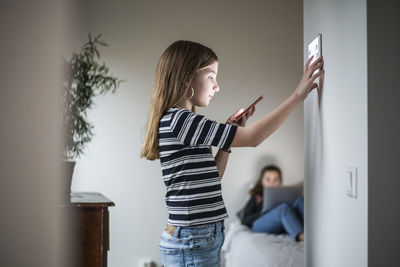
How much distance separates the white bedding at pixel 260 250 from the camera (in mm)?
2381

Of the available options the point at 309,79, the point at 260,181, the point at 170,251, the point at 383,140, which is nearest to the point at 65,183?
the point at 170,251

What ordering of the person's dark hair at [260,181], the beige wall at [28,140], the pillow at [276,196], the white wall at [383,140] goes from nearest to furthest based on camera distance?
the white wall at [383,140] < the beige wall at [28,140] < the pillow at [276,196] < the person's dark hair at [260,181]

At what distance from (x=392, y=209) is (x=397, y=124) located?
172 millimetres

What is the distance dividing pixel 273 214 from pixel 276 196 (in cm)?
32

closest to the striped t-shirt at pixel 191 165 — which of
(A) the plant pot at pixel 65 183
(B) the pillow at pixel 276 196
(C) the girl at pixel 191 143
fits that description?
(C) the girl at pixel 191 143

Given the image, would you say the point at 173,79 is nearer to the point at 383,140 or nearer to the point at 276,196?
the point at 383,140

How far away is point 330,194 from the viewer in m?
1.19

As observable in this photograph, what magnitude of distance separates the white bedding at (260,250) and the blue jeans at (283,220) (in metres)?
0.07

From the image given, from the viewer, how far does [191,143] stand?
1243 millimetres

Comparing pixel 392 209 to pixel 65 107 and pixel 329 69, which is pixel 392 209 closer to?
pixel 329 69

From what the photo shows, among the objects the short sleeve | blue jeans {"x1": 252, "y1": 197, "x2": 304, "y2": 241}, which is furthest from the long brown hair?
blue jeans {"x1": 252, "y1": 197, "x2": 304, "y2": 241}

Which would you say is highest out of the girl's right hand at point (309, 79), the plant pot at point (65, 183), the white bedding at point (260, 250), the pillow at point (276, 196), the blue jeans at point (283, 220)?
the girl's right hand at point (309, 79)

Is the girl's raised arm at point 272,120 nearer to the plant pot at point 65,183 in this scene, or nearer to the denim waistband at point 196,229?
the denim waistband at point 196,229

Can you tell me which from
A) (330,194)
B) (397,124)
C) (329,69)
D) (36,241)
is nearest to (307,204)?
(330,194)
